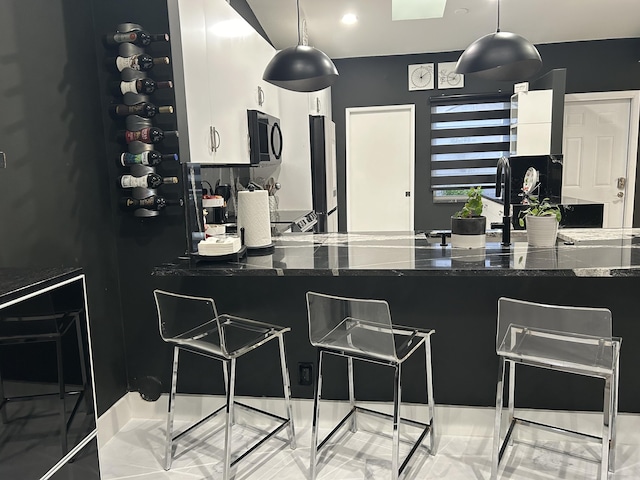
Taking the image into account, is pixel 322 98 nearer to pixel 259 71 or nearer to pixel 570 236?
pixel 259 71

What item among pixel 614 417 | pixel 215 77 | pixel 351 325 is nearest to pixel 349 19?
pixel 215 77

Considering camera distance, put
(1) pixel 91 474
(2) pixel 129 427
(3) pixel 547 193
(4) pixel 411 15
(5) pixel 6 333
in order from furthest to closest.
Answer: (3) pixel 547 193 < (4) pixel 411 15 < (2) pixel 129 427 < (1) pixel 91 474 < (5) pixel 6 333

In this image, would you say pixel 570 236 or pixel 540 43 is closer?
pixel 570 236

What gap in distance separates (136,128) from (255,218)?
2.34ft

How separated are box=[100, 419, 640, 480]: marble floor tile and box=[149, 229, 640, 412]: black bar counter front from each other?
200 mm

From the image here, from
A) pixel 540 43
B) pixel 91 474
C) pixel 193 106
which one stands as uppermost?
pixel 540 43

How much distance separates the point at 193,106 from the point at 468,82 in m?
4.20

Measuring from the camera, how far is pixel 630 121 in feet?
18.4

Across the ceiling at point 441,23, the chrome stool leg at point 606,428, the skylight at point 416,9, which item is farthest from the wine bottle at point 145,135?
the skylight at point 416,9

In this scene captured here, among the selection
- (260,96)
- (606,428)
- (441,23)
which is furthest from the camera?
(441,23)

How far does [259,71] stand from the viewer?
3.74 metres

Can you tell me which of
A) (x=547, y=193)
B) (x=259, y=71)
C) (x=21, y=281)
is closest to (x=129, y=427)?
(x=21, y=281)

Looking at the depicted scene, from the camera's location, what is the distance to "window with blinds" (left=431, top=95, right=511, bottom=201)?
586 cm

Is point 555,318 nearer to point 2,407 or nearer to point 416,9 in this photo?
point 2,407
